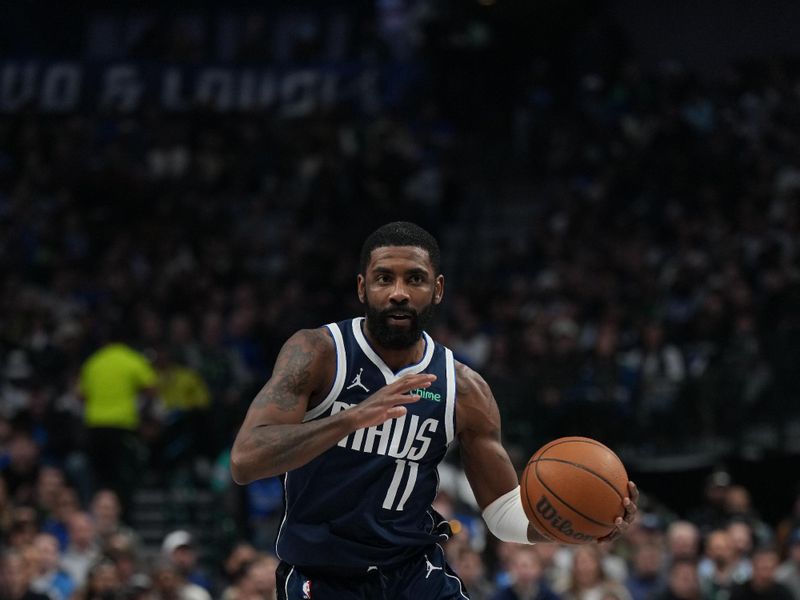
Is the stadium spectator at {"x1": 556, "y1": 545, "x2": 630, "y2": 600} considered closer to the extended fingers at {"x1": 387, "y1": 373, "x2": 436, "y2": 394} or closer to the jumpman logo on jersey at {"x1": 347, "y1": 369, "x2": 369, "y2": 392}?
the jumpman logo on jersey at {"x1": 347, "y1": 369, "x2": 369, "y2": 392}

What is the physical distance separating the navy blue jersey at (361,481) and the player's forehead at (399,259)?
31 cm

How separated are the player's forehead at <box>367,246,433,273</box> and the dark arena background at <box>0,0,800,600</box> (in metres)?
4.98

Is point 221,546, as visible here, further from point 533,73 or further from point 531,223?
point 533,73

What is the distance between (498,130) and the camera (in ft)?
73.4

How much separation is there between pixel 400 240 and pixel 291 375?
0.64 meters

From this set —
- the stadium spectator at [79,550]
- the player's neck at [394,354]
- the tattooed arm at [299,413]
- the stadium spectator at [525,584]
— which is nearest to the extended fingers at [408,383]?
the tattooed arm at [299,413]

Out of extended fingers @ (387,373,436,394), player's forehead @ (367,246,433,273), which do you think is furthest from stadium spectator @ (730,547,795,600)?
extended fingers @ (387,373,436,394)

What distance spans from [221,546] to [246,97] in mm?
10660

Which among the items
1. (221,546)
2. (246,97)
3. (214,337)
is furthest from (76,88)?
(221,546)

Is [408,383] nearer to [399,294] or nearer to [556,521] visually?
[399,294]

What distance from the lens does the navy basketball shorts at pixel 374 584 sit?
5574 mm

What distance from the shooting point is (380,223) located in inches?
758

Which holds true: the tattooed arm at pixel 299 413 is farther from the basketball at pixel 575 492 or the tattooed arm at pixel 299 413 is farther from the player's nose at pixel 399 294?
the basketball at pixel 575 492

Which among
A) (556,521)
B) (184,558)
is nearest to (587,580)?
(184,558)
